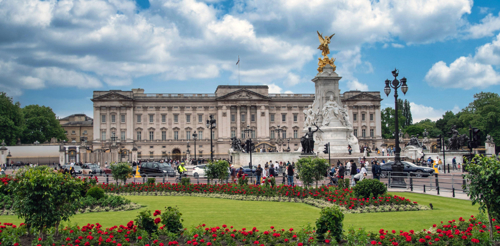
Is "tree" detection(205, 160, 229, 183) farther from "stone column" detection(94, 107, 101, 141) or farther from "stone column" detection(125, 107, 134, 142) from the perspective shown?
"stone column" detection(94, 107, 101, 141)

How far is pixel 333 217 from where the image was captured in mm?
8055

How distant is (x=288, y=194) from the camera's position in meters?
16.5

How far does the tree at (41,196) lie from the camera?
7.99 meters

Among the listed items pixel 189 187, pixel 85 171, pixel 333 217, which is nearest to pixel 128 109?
pixel 85 171

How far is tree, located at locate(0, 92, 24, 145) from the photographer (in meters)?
70.4

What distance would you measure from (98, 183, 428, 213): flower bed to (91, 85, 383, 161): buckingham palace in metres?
64.1

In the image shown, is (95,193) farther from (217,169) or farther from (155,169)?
(155,169)

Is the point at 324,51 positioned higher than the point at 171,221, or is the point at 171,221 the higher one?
the point at 324,51

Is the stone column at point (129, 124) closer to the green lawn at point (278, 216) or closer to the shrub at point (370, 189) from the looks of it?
the green lawn at point (278, 216)

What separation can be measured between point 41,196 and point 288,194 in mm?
10310

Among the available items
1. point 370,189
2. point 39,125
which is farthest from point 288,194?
point 39,125

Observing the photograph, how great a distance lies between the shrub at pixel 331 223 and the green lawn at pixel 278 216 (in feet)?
5.76

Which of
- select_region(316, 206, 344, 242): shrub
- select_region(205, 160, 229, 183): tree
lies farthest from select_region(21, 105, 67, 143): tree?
select_region(316, 206, 344, 242): shrub

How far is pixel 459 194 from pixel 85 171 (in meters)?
34.8
